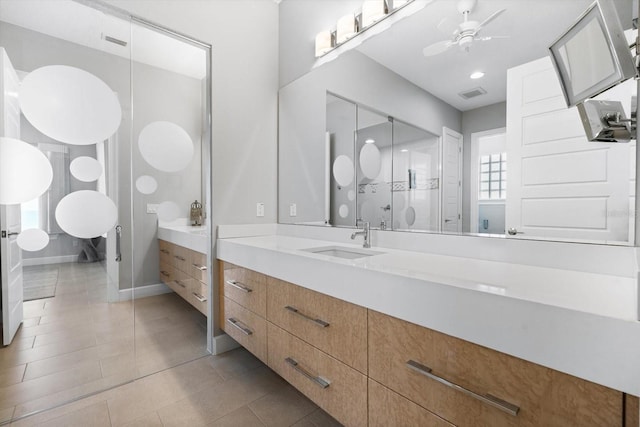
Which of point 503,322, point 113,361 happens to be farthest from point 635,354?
point 113,361

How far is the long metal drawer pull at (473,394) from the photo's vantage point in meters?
0.74

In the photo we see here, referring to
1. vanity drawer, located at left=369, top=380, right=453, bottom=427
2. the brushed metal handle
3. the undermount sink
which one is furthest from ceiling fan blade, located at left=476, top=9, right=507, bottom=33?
the brushed metal handle

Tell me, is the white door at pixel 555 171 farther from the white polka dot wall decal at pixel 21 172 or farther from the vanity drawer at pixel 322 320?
the white polka dot wall decal at pixel 21 172

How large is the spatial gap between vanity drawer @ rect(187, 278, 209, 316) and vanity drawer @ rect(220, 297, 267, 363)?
0.60 feet

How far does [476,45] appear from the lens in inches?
52.3

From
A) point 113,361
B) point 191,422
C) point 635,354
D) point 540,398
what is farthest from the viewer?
point 113,361

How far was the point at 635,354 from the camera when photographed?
22.6 inches

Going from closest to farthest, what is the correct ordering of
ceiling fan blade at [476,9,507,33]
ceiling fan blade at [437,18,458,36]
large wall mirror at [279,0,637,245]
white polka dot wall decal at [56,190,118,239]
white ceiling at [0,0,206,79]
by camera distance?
large wall mirror at [279,0,637,245] < ceiling fan blade at [476,9,507,33] < ceiling fan blade at [437,18,458,36] < white ceiling at [0,0,206,79] < white polka dot wall decal at [56,190,118,239]

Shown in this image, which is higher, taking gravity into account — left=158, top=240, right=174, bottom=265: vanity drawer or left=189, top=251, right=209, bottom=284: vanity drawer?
left=158, top=240, right=174, bottom=265: vanity drawer

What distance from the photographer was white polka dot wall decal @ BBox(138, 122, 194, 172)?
78.2 inches

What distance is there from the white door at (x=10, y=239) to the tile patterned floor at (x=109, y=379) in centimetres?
7

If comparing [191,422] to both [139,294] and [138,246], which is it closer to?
[139,294]

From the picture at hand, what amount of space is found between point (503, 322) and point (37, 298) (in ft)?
7.30

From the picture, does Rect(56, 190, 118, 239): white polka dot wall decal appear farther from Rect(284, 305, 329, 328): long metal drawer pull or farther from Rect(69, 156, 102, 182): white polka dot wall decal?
Rect(284, 305, 329, 328): long metal drawer pull
